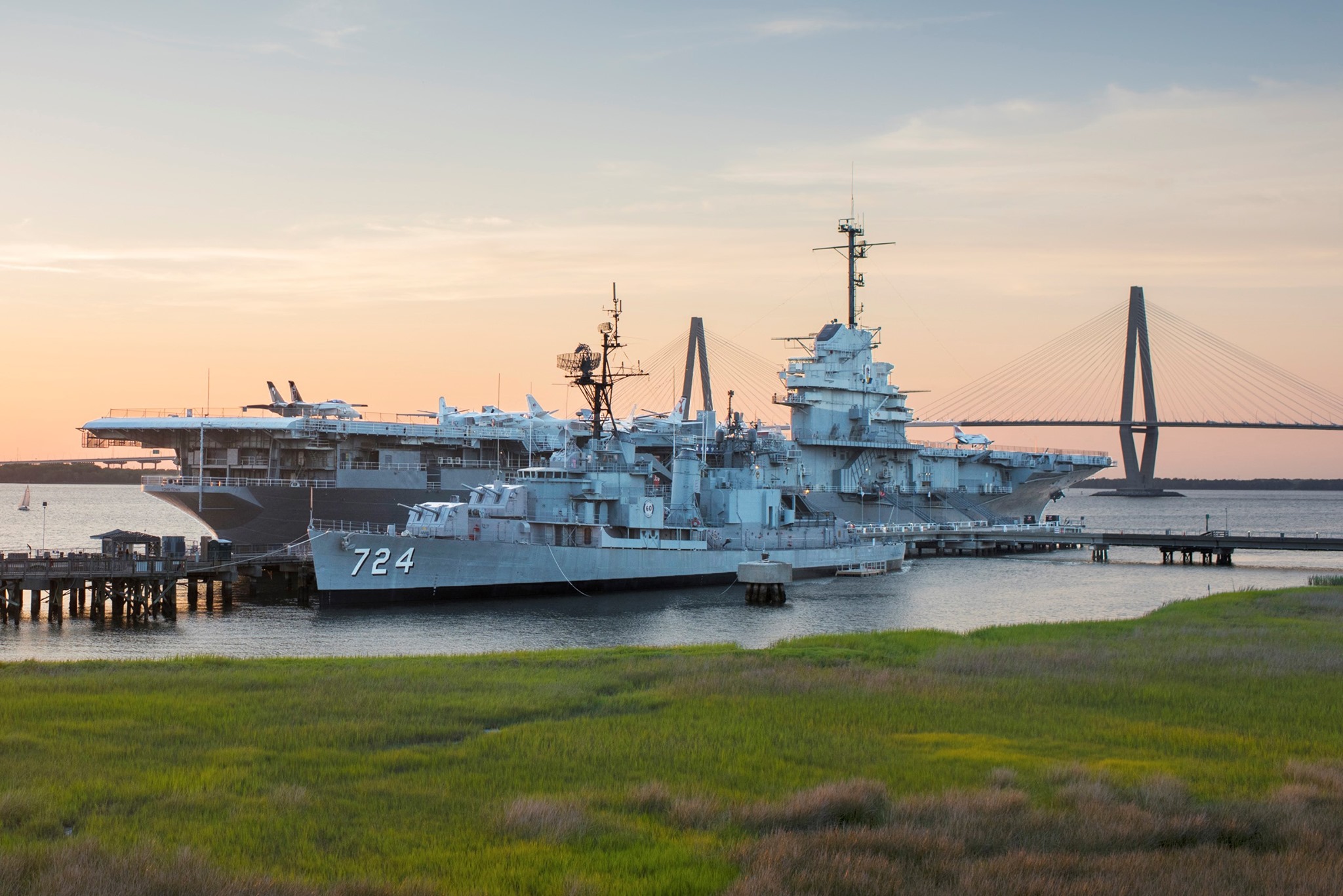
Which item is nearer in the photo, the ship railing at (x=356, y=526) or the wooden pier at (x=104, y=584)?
the wooden pier at (x=104, y=584)

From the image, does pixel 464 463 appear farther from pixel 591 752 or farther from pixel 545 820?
pixel 545 820

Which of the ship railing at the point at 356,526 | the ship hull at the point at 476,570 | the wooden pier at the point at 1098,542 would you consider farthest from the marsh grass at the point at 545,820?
the wooden pier at the point at 1098,542

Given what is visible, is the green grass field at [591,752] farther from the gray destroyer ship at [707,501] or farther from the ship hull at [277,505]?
the ship hull at [277,505]

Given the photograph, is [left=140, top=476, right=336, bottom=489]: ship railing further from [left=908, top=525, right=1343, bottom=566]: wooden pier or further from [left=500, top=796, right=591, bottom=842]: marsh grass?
[left=500, top=796, right=591, bottom=842]: marsh grass

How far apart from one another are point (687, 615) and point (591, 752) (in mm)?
25497

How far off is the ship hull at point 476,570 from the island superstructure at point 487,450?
5401 mm

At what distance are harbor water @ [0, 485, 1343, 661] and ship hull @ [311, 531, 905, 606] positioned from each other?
0.66 meters

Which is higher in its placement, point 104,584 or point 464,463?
point 464,463

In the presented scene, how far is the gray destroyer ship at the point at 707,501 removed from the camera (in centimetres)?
4012

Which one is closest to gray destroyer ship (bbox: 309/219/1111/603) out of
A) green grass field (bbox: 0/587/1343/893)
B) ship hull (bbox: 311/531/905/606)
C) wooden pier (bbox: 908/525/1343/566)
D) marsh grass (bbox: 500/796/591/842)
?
ship hull (bbox: 311/531/905/606)

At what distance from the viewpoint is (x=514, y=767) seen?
12.3 metres

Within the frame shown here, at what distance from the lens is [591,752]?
514 inches

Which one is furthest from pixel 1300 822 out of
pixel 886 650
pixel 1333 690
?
pixel 886 650

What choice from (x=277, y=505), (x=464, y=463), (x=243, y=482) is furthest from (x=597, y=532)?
(x=243, y=482)
